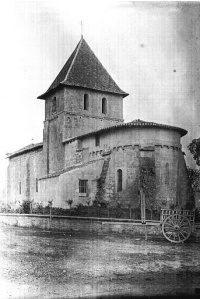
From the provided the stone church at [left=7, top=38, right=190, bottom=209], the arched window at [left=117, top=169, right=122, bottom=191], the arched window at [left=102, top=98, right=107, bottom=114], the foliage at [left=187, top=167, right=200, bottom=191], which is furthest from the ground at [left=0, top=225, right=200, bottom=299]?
the arched window at [left=102, top=98, right=107, bottom=114]

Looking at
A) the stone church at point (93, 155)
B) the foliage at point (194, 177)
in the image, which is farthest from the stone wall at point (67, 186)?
the foliage at point (194, 177)

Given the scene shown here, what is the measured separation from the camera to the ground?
5.71 m

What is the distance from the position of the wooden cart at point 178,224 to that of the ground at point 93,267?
0.63 ft

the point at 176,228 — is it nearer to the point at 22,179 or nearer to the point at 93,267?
the point at 93,267

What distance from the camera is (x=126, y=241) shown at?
7711 mm

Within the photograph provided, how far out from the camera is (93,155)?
1299 cm

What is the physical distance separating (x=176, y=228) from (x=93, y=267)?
2071mm

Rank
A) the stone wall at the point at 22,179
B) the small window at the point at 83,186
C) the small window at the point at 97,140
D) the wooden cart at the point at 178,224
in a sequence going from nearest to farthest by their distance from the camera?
1. the wooden cart at the point at 178,224
2. the stone wall at the point at 22,179
3. the small window at the point at 83,186
4. the small window at the point at 97,140

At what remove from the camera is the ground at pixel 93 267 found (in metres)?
5.71

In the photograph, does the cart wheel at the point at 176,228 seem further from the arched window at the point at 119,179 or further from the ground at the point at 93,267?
the arched window at the point at 119,179

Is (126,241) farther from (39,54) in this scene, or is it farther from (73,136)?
(73,136)

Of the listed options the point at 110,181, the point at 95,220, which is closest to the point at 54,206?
the point at 95,220

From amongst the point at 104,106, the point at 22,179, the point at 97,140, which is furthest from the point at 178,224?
the point at 104,106

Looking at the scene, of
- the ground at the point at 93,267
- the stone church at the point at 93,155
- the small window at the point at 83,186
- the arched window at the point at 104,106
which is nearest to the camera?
the ground at the point at 93,267
